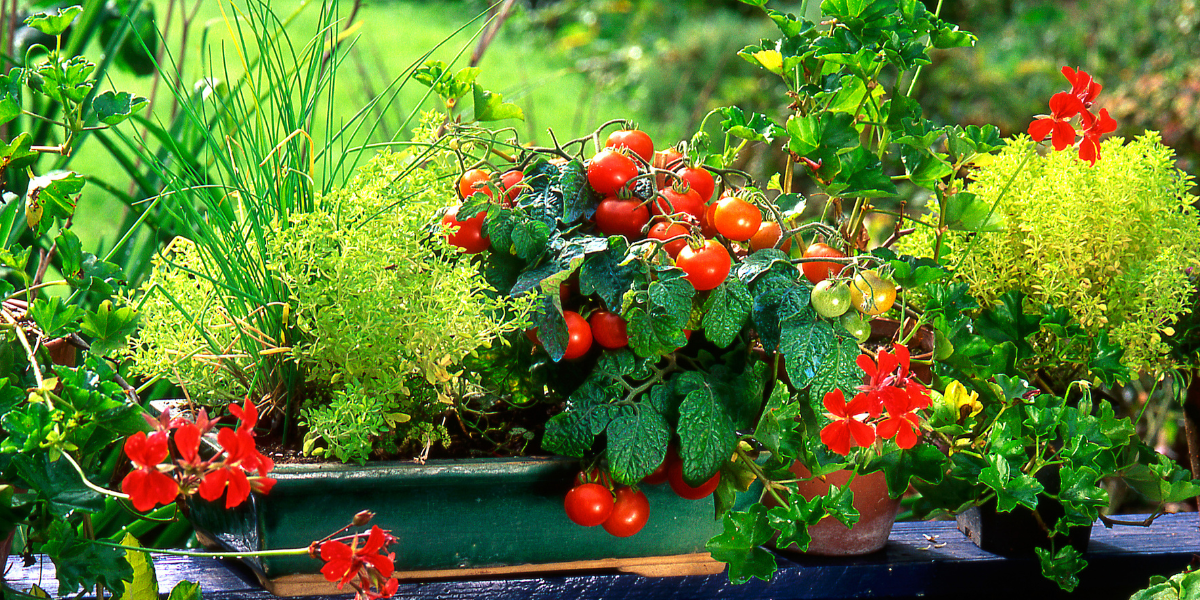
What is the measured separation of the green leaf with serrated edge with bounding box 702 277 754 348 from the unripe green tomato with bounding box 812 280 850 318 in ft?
0.13

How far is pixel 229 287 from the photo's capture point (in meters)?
0.53

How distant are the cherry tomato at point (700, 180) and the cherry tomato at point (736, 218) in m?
0.04

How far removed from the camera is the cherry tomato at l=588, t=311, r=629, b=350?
0.54 m

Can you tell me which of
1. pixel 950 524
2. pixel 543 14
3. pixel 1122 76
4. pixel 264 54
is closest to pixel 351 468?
pixel 264 54

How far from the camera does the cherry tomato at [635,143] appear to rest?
59cm

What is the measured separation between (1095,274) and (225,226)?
554mm

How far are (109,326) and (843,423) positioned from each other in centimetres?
41

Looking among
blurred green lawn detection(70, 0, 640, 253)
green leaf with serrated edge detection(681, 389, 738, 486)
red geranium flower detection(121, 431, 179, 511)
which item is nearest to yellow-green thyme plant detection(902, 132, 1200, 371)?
green leaf with serrated edge detection(681, 389, 738, 486)

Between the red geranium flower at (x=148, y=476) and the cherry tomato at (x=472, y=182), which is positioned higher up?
the cherry tomato at (x=472, y=182)

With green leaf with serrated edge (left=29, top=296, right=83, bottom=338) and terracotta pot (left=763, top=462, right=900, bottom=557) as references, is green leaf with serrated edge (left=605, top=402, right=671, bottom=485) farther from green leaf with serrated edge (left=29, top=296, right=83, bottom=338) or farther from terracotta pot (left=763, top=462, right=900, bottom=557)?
green leaf with serrated edge (left=29, top=296, right=83, bottom=338)

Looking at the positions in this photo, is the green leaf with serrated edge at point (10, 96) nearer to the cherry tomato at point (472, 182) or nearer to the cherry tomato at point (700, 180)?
the cherry tomato at point (472, 182)

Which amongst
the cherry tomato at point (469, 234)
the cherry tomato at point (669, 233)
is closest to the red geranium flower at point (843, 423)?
the cherry tomato at point (669, 233)

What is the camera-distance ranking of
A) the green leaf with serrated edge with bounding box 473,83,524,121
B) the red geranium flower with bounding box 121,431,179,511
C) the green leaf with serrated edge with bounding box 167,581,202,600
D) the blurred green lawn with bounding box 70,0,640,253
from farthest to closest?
the blurred green lawn with bounding box 70,0,640,253 → the green leaf with serrated edge with bounding box 473,83,524,121 → the green leaf with serrated edge with bounding box 167,581,202,600 → the red geranium flower with bounding box 121,431,179,511

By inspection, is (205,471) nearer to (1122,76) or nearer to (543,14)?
(1122,76)
